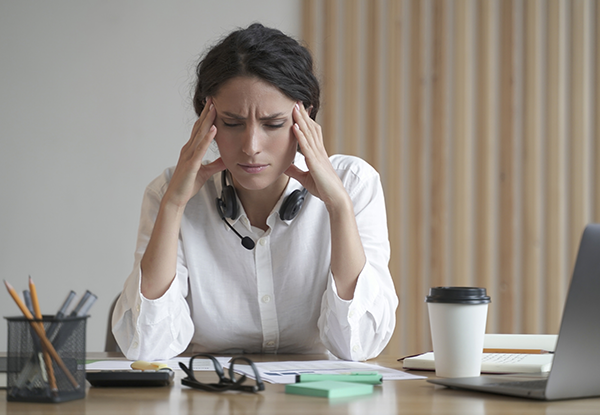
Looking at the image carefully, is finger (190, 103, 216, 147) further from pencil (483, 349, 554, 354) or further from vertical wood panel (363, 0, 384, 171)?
vertical wood panel (363, 0, 384, 171)

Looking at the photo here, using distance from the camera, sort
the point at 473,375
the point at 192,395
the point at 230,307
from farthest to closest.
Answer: the point at 230,307 < the point at 473,375 < the point at 192,395

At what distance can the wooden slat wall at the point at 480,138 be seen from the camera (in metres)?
2.94

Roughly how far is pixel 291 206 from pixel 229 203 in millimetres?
173

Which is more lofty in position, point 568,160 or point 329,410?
point 568,160

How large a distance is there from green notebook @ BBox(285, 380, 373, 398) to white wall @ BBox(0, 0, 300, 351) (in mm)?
2332

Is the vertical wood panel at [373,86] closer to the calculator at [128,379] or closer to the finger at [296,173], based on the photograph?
the finger at [296,173]

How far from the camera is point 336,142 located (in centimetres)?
305

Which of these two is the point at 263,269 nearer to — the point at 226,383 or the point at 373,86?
the point at 226,383

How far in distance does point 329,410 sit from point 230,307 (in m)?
0.93

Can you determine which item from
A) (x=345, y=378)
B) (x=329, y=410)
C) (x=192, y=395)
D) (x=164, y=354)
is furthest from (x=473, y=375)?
(x=164, y=354)

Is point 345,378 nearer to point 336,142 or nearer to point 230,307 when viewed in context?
point 230,307

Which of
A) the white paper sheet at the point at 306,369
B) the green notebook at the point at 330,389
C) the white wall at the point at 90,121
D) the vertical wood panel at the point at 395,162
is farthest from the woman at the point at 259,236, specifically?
the white wall at the point at 90,121

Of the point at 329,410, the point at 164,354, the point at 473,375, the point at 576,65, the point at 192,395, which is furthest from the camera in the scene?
the point at 576,65

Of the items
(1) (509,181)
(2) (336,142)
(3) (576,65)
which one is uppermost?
(3) (576,65)
